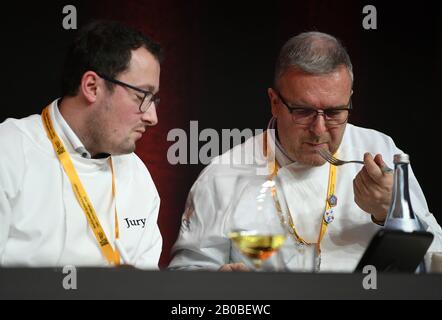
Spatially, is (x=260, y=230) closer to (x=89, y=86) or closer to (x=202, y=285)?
(x=202, y=285)

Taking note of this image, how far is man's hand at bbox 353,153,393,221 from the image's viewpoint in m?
2.12

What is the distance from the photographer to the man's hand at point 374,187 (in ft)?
6.97

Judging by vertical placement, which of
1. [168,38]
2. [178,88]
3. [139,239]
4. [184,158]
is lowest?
[139,239]

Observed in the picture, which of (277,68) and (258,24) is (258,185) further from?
(258,24)

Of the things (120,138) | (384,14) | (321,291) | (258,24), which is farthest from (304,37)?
(321,291)

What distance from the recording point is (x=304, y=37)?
257 centimetres

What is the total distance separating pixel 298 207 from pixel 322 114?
34 cm

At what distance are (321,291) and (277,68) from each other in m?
Result: 1.56

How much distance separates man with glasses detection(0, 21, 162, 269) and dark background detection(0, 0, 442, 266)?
202 millimetres

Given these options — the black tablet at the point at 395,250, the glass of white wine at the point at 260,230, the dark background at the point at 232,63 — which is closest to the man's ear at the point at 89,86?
the dark background at the point at 232,63

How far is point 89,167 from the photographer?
7.87 feet

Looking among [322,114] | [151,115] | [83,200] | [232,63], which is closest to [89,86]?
[151,115]

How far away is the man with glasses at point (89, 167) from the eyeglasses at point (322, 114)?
0.50 metres

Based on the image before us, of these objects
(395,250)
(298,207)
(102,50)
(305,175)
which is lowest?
(298,207)
